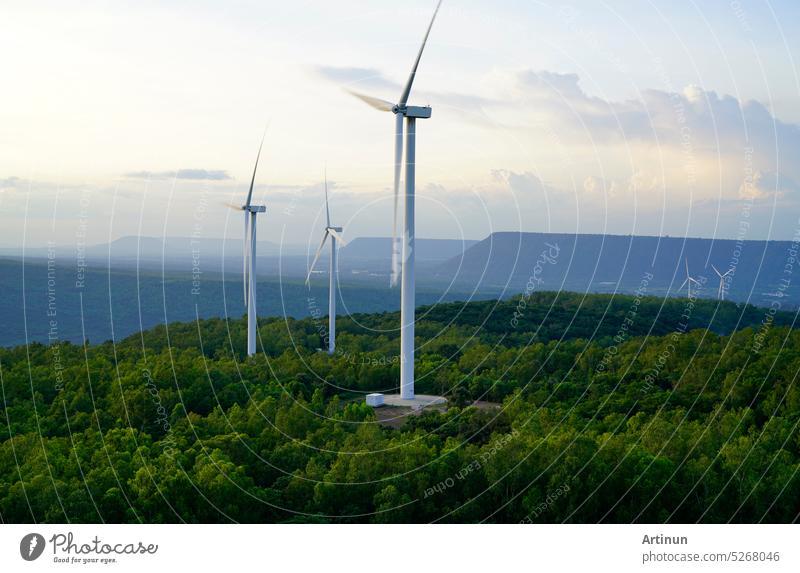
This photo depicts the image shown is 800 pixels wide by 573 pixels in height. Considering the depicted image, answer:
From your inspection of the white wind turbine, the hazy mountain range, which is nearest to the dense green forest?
the white wind turbine

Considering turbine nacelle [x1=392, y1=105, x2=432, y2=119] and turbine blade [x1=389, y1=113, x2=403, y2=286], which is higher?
turbine nacelle [x1=392, y1=105, x2=432, y2=119]

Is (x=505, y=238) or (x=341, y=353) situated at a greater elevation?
(x=505, y=238)

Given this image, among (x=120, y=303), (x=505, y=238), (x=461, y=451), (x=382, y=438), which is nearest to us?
(x=461, y=451)

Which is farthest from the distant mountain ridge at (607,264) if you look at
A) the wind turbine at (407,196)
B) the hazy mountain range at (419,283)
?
the wind turbine at (407,196)

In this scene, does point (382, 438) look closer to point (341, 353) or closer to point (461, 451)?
point (461, 451)

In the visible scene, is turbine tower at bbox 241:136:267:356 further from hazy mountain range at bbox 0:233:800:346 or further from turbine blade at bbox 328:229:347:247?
hazy mountain range at bbox 0:233:800:346

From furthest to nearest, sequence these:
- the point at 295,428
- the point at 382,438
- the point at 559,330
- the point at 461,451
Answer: the point at 559,330 → the point at 295,428 → the point at 382,438 → the point at 461,451

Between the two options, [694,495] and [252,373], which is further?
[252,373]

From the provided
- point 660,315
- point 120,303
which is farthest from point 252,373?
point 120,303
